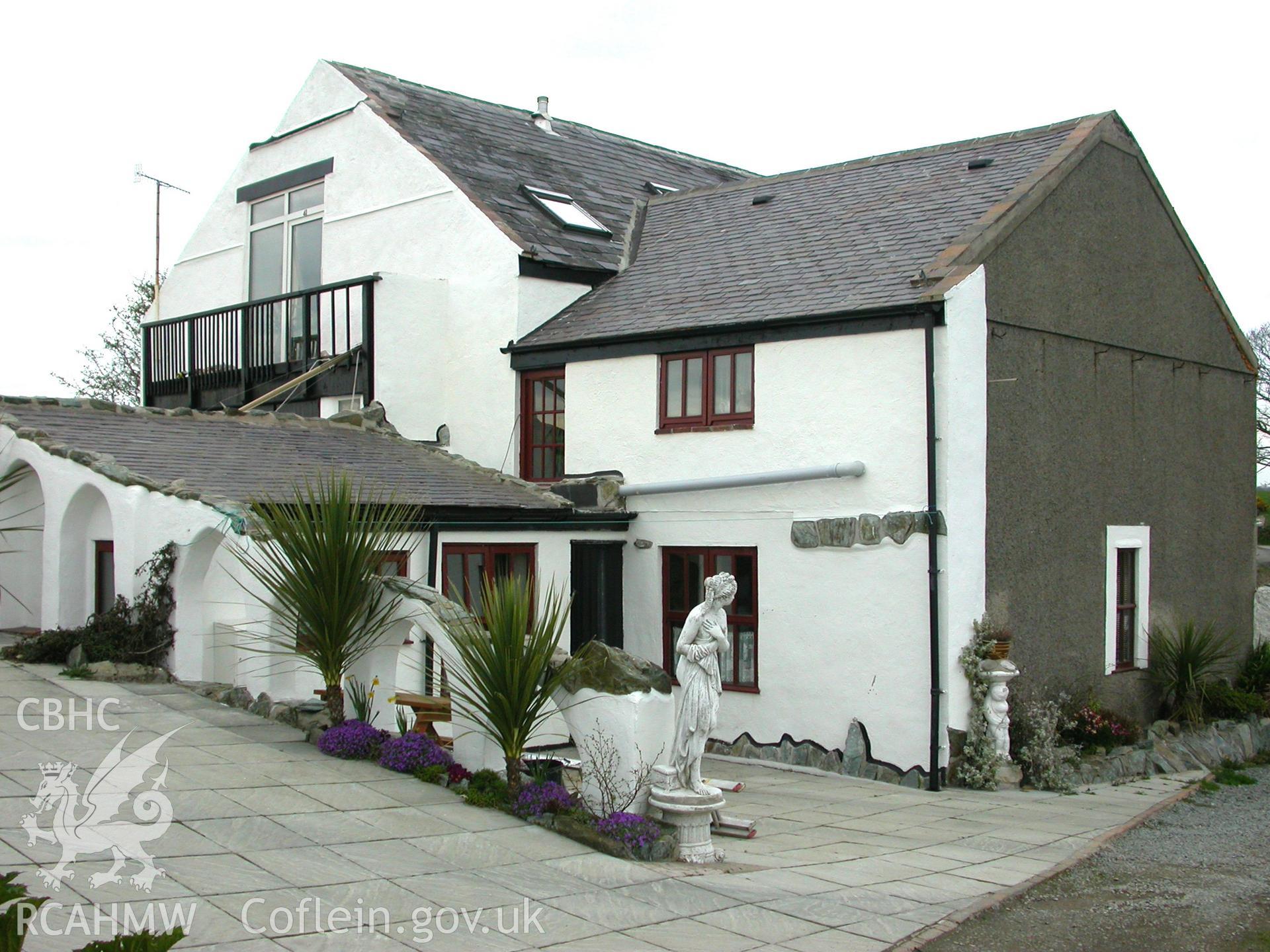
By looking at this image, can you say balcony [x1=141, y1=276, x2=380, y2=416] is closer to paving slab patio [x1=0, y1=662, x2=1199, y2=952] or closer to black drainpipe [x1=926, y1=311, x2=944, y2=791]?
paving slab patio [x1=0, y1=662, x2=1199, y2=952]

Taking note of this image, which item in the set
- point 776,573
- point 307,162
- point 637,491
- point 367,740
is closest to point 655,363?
point 637,491

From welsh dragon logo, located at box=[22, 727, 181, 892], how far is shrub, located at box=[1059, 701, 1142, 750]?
9325mm

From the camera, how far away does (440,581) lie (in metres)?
13.4

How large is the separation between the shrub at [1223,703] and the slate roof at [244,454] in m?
8.48

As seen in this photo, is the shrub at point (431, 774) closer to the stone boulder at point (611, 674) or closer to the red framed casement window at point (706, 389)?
the stone boulder at point (611, 674)

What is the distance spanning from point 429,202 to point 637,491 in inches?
215

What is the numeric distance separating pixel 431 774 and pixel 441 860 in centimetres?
176

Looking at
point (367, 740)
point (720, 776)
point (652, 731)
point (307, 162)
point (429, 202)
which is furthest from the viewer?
point (307, 162)

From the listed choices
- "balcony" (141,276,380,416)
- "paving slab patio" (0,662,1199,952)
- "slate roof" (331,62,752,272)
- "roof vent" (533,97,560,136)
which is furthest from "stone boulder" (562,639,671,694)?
"roof vent" (533,97,560,136)

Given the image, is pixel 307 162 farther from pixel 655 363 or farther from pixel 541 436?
pixel 655 363

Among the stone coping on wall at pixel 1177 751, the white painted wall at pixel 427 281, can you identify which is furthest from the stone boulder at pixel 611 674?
the white painted wall at pixel 427 281

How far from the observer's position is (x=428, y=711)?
427 inches

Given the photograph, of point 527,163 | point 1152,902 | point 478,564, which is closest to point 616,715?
point 1152,902

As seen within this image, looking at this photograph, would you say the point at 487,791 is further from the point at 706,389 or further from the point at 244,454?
the point at 706,389
